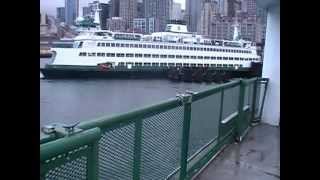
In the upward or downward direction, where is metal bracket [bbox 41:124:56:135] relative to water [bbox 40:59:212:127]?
upward

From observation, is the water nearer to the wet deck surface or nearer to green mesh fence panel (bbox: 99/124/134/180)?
the wet deck surface

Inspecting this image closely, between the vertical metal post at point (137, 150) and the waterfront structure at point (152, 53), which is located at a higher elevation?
the waterfront structure at point (152, 53)

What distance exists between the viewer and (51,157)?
4.57 feet

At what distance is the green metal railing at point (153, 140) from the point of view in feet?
5.06

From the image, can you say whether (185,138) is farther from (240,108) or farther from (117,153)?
(240,108)

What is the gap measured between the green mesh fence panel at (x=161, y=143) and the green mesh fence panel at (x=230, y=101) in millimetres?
1518

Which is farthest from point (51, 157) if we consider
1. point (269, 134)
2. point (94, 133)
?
point (269, 134)

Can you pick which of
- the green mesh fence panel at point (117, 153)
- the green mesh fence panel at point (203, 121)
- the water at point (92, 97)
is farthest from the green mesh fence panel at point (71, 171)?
the water at point (92, 97)

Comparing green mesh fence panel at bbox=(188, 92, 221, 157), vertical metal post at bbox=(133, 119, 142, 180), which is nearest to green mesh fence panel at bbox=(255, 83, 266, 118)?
green mesh fence panel at bbox=(188, 92, 221, 157)

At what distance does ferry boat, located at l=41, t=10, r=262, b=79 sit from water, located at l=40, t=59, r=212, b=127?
1413 mm

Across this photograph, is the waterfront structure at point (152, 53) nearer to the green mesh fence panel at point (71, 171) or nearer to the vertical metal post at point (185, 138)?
the vertical metal post at point (185, 138)

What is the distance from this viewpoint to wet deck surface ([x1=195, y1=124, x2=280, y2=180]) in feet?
11.9
